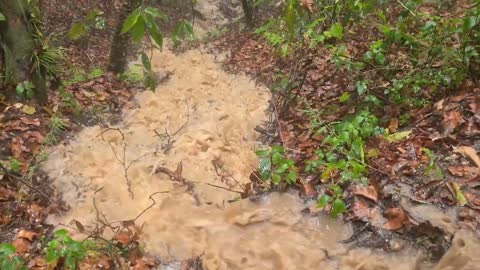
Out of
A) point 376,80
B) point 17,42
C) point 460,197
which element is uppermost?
point 17,42

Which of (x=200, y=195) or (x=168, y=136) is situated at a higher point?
(x=168, y=136)

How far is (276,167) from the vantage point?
3834mm

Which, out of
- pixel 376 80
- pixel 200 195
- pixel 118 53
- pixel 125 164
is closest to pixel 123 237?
pixel 200 195

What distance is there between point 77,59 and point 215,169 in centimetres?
364

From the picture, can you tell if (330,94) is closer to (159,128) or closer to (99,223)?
(159,128)

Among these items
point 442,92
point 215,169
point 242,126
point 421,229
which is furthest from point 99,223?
point 442,92

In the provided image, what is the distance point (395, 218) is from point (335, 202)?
1.51 ft

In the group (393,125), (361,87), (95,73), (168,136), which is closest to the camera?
(393,125)

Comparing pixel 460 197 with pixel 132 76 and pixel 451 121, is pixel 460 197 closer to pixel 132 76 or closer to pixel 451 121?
pixel 451 121

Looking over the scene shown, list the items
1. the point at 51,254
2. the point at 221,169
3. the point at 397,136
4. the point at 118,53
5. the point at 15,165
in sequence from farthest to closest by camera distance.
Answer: the point at 118,53, the point at 221,169, the point at 15,165, the point at 397,136, the point at 51,254

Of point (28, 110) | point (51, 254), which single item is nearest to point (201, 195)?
point (51, 254)

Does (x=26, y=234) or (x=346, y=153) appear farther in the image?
(x=346, y=153)

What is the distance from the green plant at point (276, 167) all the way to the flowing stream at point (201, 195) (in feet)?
0.64

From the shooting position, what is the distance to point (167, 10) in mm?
9789
